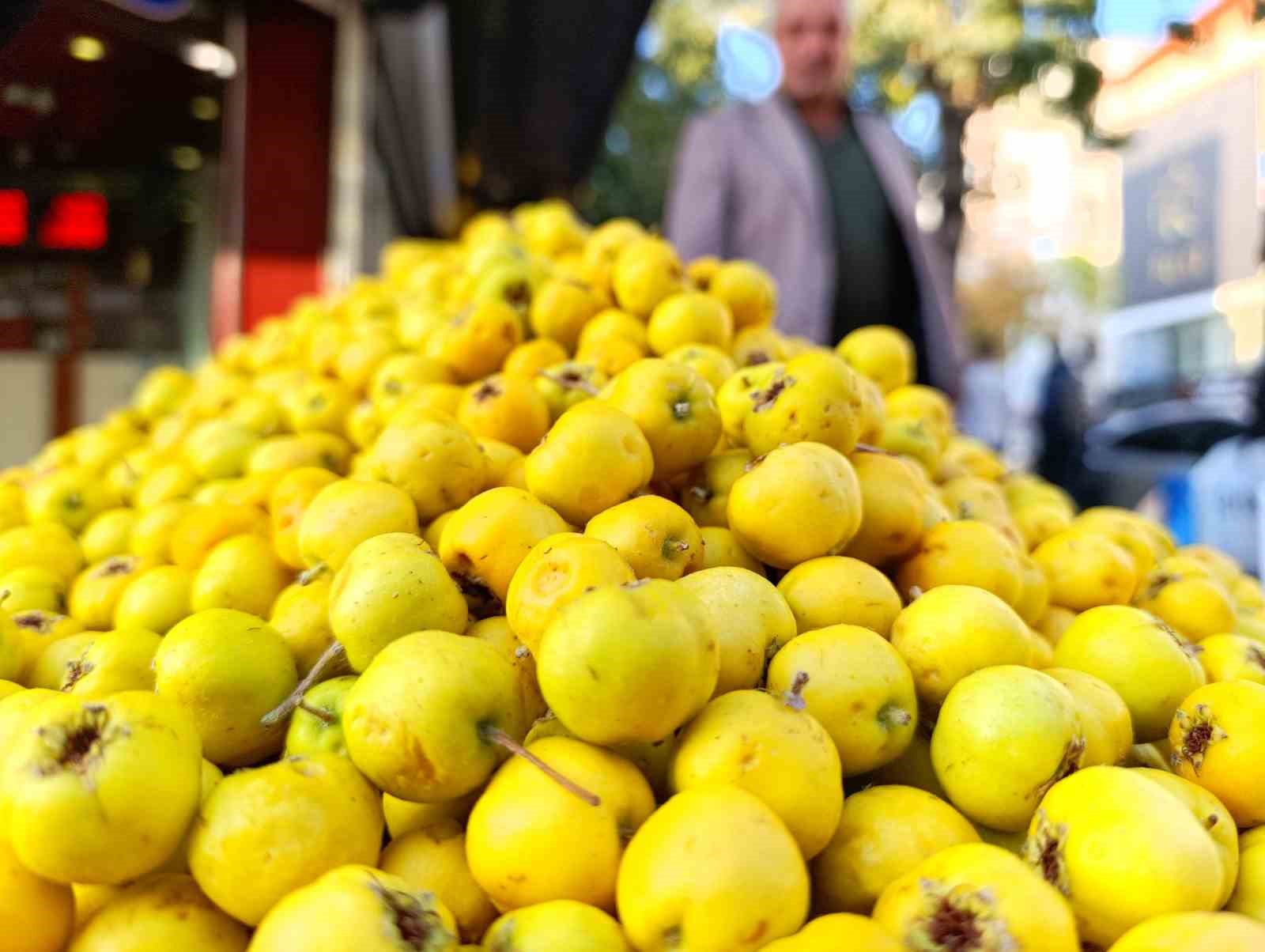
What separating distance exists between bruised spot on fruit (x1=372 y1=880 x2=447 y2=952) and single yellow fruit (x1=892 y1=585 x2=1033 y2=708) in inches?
30.5

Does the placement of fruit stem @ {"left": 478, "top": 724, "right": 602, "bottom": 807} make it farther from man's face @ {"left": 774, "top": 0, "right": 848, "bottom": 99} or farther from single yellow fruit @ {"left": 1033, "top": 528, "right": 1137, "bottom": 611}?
man's face @ {"left": 774, "top": 0, "right": 848, "bottom": 99}

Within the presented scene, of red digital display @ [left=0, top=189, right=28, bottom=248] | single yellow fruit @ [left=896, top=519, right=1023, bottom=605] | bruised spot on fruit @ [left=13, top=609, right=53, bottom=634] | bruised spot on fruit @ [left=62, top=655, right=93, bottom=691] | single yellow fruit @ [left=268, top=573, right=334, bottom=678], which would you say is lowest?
bruised spot on fruit @ [left=62, top=655, right=93, bottom=691]

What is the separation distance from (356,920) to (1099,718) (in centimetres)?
105

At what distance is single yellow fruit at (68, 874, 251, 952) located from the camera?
1.07 meters

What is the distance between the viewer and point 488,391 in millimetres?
1937

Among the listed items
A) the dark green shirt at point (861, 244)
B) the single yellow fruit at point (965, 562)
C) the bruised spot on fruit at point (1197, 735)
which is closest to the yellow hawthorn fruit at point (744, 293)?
the single yellow fruit at point (965, 562)

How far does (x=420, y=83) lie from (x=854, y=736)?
724 centimetres

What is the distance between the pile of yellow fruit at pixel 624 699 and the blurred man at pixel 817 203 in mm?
2242

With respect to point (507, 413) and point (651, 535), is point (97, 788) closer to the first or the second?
point (651, 535)

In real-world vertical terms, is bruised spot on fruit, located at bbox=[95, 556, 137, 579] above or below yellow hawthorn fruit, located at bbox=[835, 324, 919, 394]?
below

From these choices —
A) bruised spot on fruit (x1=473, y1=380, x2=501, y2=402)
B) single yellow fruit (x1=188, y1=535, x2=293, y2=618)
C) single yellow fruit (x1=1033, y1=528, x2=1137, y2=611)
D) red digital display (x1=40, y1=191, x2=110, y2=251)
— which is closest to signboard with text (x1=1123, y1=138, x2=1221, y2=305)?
red digital display (x1=40, y1=191, x2=110, y2=251)

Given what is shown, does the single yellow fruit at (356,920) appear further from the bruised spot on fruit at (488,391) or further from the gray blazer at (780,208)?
the gray blazer at (780,208)

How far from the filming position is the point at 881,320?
463 centimetres

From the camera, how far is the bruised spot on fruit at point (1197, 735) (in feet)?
4.63
